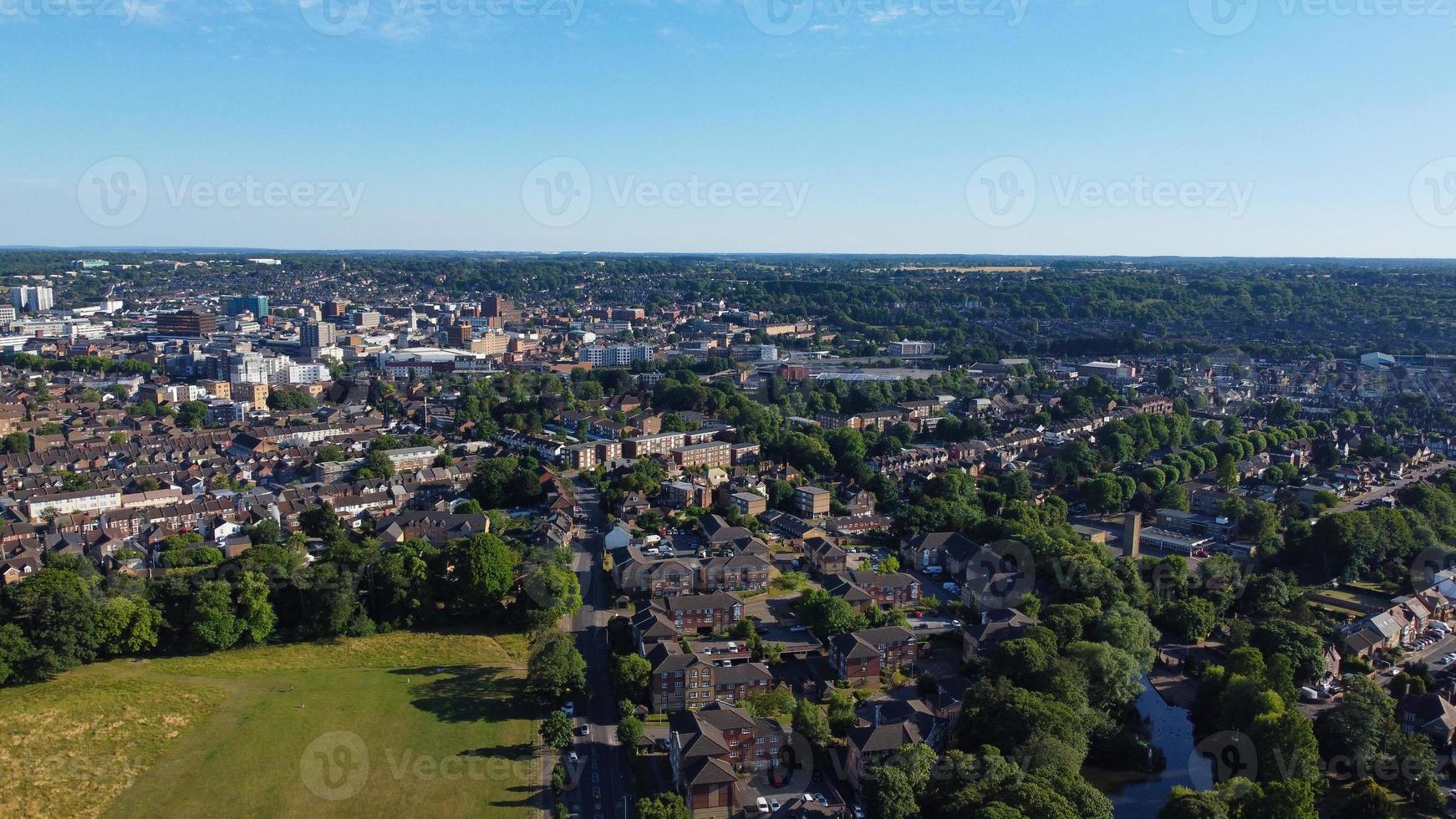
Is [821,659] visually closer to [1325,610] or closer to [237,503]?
[1325,610]

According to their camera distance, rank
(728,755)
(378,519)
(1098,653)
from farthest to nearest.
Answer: (378,519) → (1098,653) → (728,755)

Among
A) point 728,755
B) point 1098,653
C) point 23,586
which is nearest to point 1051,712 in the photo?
point 1098,653

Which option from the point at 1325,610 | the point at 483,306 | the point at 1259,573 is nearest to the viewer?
the point at 1325,610

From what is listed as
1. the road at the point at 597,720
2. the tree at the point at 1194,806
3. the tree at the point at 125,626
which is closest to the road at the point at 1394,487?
the tree at the point at 1194,806

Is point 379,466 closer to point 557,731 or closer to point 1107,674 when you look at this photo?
point 557,731

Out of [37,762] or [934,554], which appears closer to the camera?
[37,762]

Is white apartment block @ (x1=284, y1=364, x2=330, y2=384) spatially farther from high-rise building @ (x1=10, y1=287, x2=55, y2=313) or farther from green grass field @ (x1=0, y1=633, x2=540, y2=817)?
high-rise building @ (x1=10, y1=287, x2=55, y2=313)
